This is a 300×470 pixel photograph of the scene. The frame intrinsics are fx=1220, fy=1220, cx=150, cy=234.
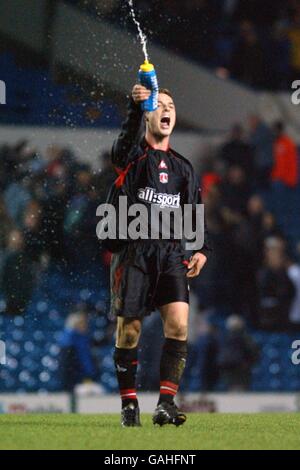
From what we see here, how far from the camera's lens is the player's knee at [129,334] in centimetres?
632

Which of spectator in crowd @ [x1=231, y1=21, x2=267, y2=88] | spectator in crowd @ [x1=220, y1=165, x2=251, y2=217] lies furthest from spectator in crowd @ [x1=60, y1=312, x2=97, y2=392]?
spectator in crowd @ [x1=231, y1=21, x2=267, y2=88]

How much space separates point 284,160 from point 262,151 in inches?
12.5

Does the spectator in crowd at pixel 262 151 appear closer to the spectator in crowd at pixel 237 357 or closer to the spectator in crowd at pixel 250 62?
the spectator in crowd at pixel 250 62

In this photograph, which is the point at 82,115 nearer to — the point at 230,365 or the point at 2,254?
the point at 2,254

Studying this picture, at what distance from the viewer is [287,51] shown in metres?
13.8

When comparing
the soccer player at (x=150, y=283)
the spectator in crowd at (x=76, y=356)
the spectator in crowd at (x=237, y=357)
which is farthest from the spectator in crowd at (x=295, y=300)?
the soccer player at (x=150, y=283)

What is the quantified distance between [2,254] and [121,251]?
163 inches

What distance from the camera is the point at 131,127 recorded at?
613 cm

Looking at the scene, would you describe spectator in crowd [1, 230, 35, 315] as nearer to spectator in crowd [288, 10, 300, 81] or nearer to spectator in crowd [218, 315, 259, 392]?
spectator in crowd [218, 315, 259, 392]

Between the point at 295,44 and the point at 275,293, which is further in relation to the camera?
the point at 295,44

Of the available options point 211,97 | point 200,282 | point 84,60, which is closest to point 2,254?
point 200,282

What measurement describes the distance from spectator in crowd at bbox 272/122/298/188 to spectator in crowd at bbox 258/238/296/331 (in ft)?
4.95

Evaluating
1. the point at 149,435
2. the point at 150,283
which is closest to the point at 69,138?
the point at 150,283

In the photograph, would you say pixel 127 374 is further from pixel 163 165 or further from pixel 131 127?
pixel 131 127
